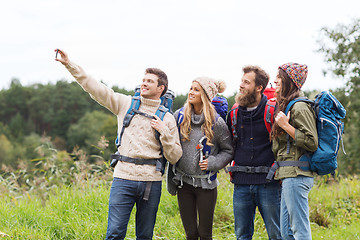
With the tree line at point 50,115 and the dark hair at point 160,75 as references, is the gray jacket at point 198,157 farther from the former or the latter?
the tree line at point 50,115

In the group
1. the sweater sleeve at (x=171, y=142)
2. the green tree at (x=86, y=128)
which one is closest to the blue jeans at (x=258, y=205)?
the sweater sleeve at (x=171, y=142)

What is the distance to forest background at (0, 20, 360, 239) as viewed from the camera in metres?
6.70

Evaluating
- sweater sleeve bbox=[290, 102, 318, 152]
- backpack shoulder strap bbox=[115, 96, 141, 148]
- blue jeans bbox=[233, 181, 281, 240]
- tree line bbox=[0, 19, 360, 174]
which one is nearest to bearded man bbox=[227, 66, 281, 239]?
blue jeans bbox=[233, 181, 281, 240]

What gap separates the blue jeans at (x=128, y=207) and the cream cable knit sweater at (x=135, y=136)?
79mm

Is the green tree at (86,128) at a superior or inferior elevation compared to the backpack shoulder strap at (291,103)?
inferior

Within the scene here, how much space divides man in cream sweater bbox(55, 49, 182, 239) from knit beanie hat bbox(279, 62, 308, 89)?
122 cm

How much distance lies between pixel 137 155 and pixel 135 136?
7.6 inches

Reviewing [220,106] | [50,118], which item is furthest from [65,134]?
[220,106]

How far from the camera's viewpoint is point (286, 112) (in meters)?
3.64

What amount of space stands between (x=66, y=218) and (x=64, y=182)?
1536 mm

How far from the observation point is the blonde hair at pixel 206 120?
406cm

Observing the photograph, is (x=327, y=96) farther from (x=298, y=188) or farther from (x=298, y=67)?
(x=298, y=188)

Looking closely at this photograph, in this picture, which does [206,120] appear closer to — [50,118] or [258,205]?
[258,205]

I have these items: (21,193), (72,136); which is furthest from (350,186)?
(72,136)
